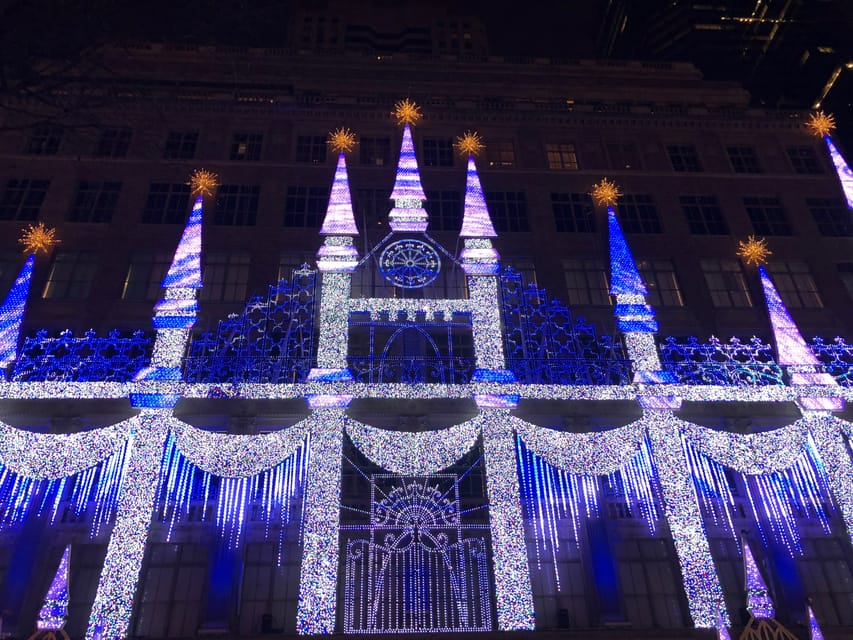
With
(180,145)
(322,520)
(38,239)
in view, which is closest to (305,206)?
(180,145)

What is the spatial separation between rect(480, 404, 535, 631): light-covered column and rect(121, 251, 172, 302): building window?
13.3 m

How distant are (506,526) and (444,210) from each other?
14195 millimetres

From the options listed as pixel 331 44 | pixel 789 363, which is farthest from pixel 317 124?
pixel 331 44

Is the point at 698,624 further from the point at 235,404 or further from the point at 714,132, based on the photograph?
the point at 714,132

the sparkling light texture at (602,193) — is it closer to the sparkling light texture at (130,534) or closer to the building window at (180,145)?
the building window at (180,145)

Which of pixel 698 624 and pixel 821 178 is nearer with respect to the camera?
pixel 698 624

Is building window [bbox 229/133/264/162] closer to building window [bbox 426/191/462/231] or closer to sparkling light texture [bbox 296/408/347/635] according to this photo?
building window [bbox 426/191/462/231]

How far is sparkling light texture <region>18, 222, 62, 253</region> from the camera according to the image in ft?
73.6

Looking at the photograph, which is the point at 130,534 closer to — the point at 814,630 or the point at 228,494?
the point at 228,494

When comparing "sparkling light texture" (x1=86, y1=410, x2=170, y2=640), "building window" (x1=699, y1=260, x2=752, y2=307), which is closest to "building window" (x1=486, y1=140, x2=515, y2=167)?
"building window" (x1=699, y1=260, x2=752, y2=307)

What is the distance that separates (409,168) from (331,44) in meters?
49.0

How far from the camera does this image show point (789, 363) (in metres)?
19.1

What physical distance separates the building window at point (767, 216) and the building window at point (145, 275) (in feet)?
79.1

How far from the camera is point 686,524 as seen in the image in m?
16.3
